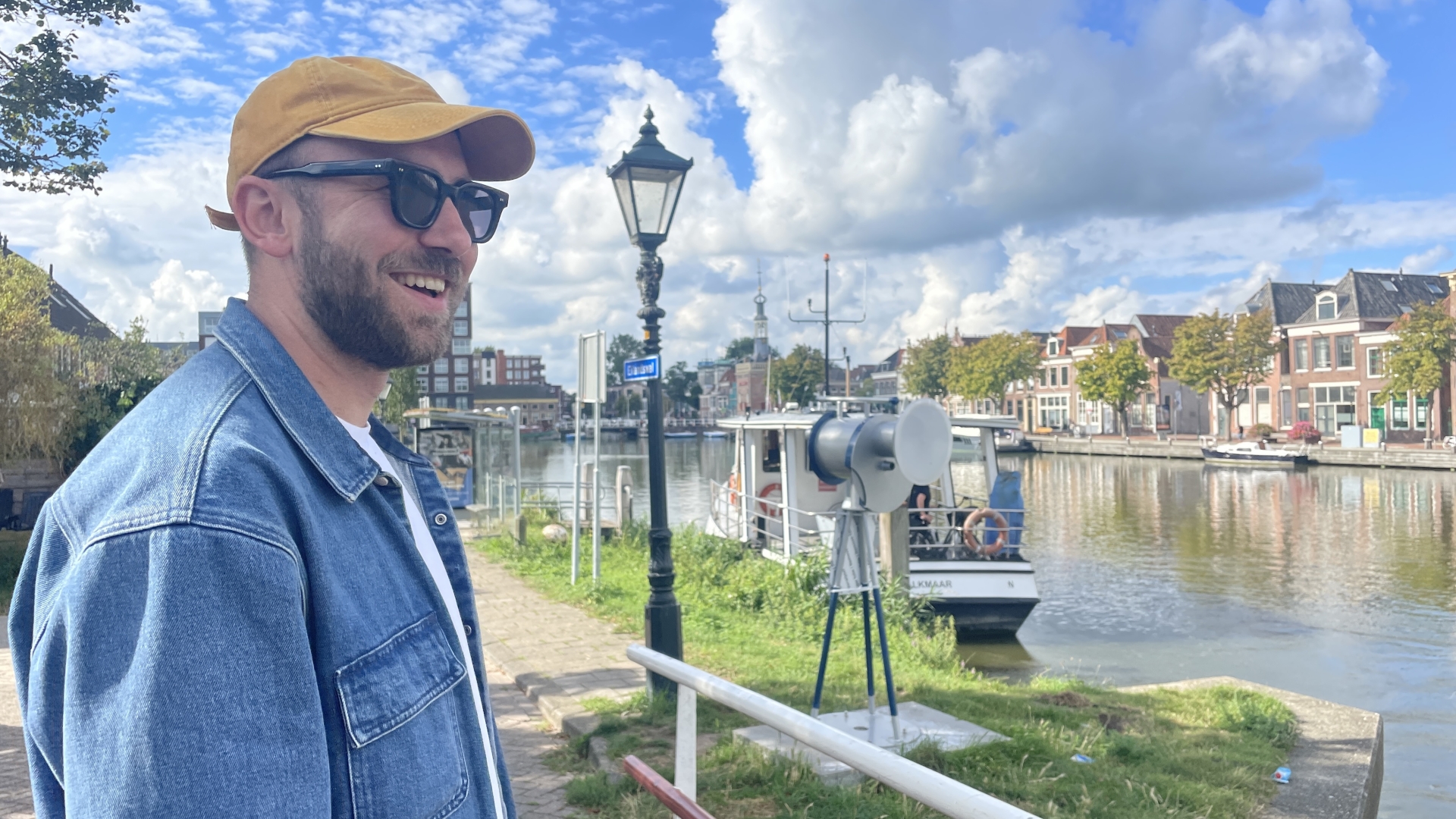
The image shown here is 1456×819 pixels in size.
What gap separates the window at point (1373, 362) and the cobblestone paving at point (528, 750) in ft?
168

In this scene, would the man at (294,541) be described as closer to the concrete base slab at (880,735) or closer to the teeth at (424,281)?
the teeth at (424,281)

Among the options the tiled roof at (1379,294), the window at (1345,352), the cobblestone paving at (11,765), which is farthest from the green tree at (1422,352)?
the cobblestone paving at (11,765)

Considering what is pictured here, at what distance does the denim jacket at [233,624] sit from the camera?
950 mm

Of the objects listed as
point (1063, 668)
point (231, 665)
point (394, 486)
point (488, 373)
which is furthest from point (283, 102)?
point (488, 373)

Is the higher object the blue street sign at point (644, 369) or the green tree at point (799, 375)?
the green tree at point (799, 375)

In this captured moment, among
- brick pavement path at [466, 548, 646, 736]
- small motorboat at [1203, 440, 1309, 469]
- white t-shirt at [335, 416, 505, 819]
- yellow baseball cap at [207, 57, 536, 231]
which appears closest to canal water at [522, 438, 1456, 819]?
brick pavement path at [466, 548, 646, 736]

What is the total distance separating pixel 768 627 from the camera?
31.4 feet

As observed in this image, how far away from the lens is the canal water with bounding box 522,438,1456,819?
10555 mm

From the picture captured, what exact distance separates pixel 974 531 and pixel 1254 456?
3333 centimetres

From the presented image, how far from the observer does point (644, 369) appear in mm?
7605

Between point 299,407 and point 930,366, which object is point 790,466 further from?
point 930,366

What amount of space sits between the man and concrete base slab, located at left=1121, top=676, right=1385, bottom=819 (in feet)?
16.6

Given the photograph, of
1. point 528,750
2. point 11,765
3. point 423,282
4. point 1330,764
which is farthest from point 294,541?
point 1330,764

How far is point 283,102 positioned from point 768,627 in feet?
28.4
